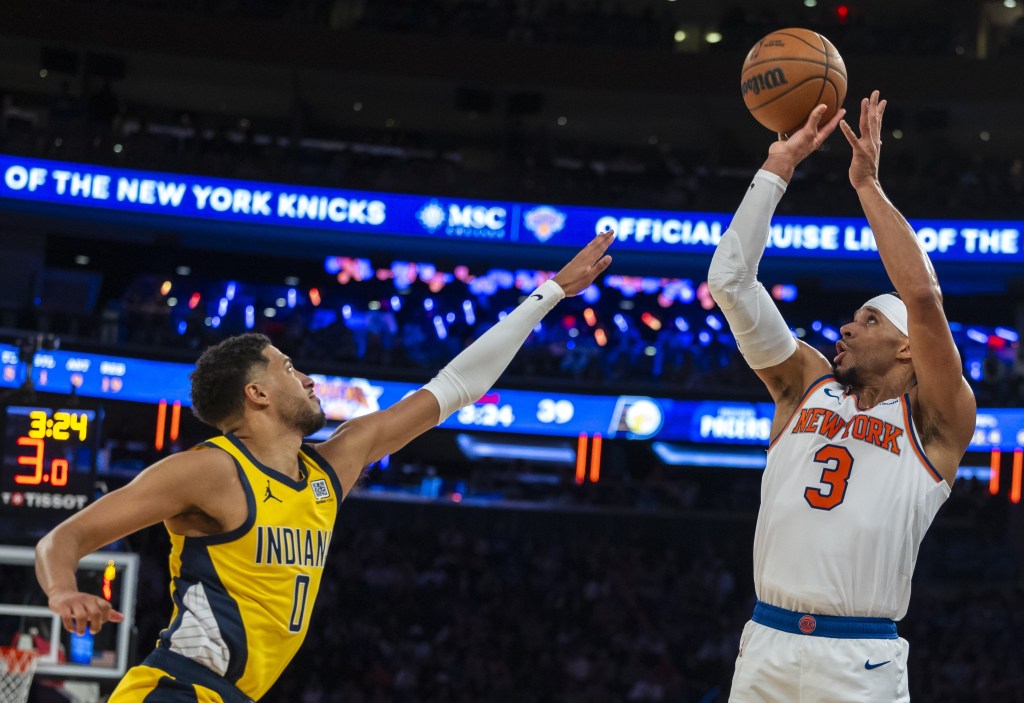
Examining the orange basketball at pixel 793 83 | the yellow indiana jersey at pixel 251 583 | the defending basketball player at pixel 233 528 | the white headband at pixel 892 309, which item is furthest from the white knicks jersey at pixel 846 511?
the yellow indiana jersey at pixel 251 583

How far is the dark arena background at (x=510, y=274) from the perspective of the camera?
18.7 m

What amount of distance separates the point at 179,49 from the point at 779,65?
2071cm

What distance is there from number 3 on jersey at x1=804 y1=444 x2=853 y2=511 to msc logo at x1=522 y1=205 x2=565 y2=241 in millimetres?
18078

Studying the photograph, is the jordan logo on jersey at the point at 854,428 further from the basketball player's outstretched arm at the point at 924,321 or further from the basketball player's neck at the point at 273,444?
the basketball player's neck at the point at 273,444

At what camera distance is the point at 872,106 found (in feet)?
13.6

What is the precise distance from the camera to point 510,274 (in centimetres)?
2467

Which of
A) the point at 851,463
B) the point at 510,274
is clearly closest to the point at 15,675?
the point at 851,463

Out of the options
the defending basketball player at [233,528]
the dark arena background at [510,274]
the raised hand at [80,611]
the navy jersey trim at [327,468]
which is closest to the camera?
the raised hand at [80,611]

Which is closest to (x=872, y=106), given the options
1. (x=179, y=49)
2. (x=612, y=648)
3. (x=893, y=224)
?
(x=893, y=224)

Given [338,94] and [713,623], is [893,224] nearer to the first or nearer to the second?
[713,623]

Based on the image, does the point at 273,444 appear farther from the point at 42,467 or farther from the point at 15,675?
the point at 42,467

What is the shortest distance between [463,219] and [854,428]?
1830 cm

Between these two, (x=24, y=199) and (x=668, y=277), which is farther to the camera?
(x=668, y=277)

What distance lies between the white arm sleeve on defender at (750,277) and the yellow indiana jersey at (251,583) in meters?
1.50
